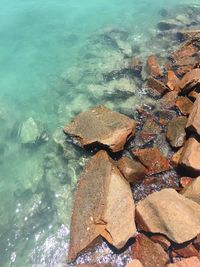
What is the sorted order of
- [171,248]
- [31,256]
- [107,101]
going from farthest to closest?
1. [107,101]
2. [31,256]
3. [171,248]

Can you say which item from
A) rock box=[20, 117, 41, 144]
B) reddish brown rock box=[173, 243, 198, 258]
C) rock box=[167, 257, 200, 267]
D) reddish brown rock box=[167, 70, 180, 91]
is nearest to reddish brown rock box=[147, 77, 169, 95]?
reddish brown rock box=[167, 70, 180, 91]

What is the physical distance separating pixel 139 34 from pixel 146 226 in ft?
38.9

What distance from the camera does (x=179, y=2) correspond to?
20.0 meters

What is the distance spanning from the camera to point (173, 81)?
11266 mm

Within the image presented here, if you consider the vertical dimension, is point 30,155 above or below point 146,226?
below

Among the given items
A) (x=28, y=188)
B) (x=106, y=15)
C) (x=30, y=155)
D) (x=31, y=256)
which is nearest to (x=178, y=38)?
(x=106, y=15)

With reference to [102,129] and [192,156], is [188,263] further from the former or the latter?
[102,129]

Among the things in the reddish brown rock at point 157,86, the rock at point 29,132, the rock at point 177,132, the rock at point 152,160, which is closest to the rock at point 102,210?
the rock at point 152,160

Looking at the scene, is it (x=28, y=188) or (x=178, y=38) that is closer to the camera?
A: (x=28, y=188)

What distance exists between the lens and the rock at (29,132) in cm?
1086

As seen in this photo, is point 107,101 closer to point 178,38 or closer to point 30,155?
point 30,155

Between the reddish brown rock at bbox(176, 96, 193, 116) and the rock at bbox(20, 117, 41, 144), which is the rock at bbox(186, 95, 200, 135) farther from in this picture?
the rock at bbox(20, 117, 41, 144)

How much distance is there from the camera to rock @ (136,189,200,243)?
22.0ft

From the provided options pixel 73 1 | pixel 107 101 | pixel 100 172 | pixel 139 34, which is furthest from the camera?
pixel 73 1
